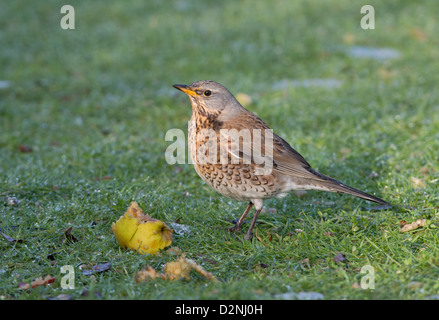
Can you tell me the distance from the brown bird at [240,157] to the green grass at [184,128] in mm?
324

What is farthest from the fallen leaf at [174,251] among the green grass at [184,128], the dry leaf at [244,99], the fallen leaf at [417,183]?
the dry leaf at [244,99]

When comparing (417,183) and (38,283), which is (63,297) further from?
(417,183)

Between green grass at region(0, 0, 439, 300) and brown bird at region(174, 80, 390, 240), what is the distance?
32 centimetres

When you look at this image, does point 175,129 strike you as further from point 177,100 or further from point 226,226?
point 226,226

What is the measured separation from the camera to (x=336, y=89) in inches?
362

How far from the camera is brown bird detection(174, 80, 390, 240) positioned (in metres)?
4.91

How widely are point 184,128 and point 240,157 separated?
3.29 m

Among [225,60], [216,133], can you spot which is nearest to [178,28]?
[225,60]

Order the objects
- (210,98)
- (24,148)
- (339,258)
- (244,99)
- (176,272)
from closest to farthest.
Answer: (176,272)
(339,258)
(210,98)
(24,148)
(244,99)

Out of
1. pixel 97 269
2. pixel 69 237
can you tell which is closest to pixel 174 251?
pixel 97 269

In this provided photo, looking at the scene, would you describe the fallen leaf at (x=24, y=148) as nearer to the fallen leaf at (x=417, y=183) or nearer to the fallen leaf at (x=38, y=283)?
the fallen leaf at (x=38, y=283)

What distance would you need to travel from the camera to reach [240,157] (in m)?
4.91
